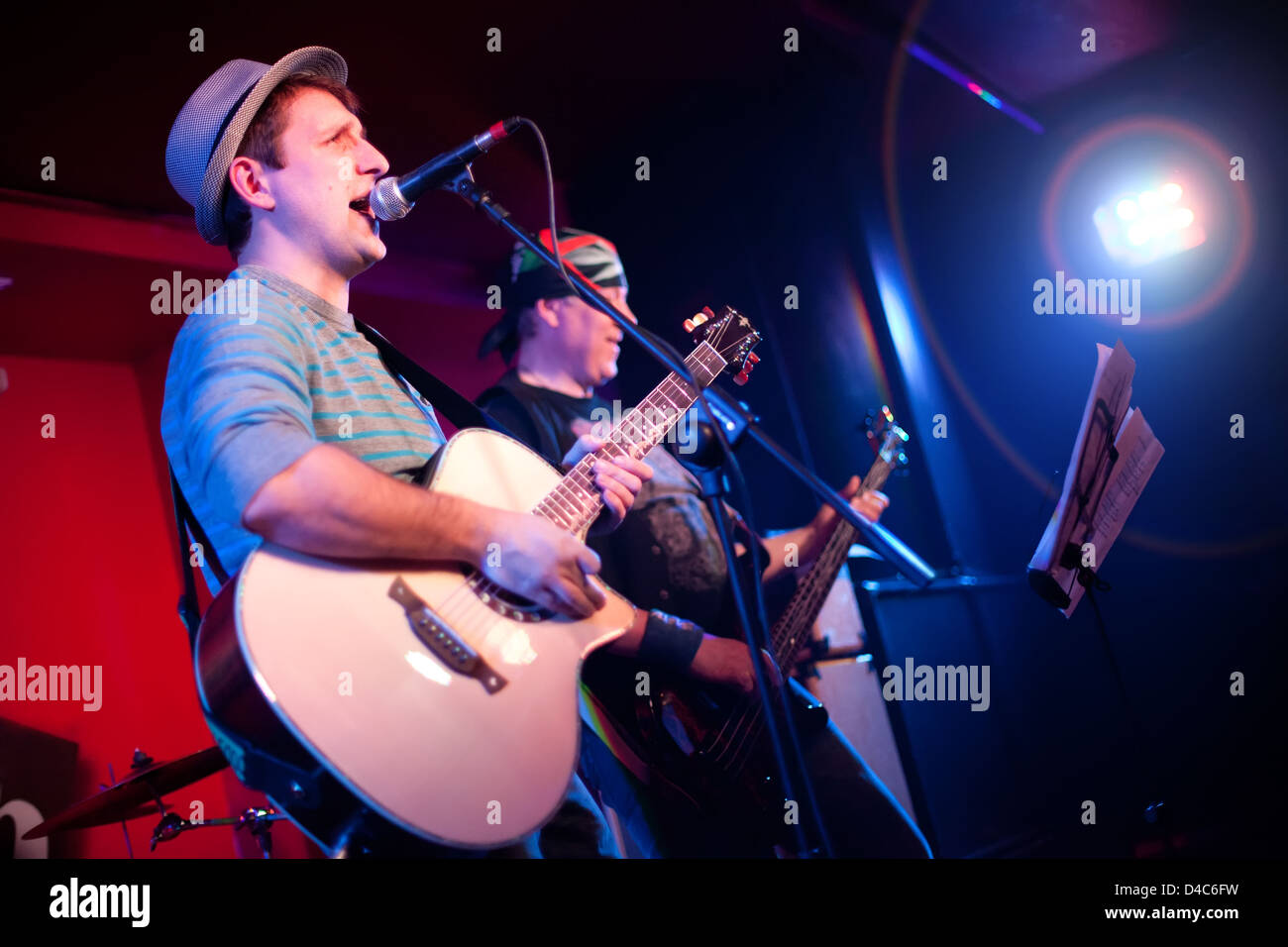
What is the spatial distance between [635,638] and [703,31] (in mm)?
2274

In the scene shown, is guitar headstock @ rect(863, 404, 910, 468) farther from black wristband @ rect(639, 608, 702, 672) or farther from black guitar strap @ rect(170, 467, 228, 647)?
black guitar strap @ rect(170, 467, 228, 647)

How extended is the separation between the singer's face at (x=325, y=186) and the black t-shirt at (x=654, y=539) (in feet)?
2.55

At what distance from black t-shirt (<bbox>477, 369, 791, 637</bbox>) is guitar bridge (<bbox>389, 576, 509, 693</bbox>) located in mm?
1083

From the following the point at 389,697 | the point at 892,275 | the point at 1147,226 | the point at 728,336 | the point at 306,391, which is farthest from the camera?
the point at 1147,226

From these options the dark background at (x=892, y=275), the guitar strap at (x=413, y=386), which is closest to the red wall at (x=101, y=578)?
the dark background at (x=892, y=275)

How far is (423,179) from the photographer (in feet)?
5.71

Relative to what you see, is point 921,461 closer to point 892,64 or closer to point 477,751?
point 892,64

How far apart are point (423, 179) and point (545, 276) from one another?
3.50 ft

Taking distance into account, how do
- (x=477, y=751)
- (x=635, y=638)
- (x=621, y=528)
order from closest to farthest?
(x=477, y=751) → (x=635, y=638) → (x=621, y=528)

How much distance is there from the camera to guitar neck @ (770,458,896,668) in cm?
258

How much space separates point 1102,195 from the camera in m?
4.03

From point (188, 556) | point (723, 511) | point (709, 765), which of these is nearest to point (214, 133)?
point (188, 556)

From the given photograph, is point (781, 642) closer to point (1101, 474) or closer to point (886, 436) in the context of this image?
point (886, 436)
